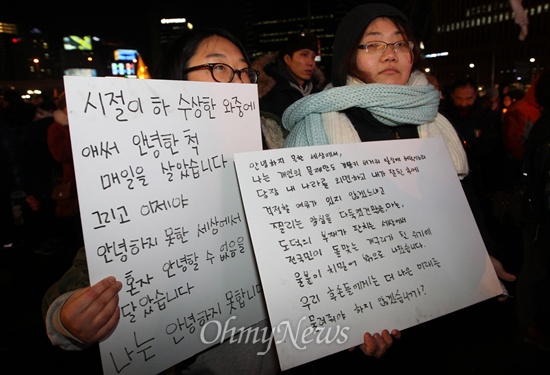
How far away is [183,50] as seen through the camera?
159 centimetres

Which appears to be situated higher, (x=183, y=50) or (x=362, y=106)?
(x=183, y=50)

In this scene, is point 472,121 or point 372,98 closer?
point 372,98

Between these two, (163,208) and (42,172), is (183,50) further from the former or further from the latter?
(42,172)

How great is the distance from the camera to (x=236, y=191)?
4.03 feet

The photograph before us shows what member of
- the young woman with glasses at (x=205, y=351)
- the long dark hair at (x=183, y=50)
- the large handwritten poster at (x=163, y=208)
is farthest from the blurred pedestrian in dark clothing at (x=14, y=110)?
the large handwritten poster at (x=163, y=208)

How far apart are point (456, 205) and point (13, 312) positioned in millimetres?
4432

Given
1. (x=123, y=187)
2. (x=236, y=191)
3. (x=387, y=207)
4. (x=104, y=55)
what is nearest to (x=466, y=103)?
(x=387, y=207)

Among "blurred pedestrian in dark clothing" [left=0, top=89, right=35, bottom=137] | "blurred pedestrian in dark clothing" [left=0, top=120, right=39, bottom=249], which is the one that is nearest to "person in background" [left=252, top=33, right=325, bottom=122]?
"blurred pedestrian in dark clothing" [left=0, top=120, right=39, bottom=249]

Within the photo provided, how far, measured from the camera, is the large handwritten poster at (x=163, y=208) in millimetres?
952

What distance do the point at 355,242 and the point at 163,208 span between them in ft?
2.16

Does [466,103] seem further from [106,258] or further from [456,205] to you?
[106,258]

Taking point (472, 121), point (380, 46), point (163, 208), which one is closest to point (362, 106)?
point (380, 46)

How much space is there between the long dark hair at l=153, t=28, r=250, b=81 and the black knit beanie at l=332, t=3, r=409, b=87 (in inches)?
19.9

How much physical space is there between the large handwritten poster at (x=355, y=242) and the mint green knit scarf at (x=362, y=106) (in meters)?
0.22
